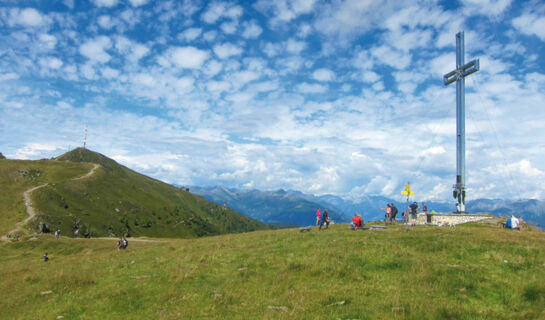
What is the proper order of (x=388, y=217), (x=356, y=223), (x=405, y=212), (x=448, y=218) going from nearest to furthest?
(x=356, y=223)
(x=405, y=212)
(x=388, y=217)
(x=448, y=218)

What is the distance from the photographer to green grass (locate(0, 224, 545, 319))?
475 inches

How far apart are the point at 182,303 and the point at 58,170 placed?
166m

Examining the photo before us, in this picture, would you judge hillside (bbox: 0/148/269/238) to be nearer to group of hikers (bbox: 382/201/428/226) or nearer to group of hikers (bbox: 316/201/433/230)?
group of hikers (bbox: 316/201/433/230)

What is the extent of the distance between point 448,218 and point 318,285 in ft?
128

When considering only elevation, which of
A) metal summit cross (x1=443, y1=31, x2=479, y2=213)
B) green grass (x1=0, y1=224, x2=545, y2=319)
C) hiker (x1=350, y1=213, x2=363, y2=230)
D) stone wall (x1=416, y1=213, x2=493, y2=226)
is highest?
metal summit cross (x1=443, y1=31, x2=479, y2=213)

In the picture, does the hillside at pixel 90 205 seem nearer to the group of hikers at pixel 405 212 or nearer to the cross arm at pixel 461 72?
the group of hikers at pixel 405 212

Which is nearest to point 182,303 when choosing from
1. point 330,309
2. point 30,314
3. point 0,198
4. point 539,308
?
point 330,309

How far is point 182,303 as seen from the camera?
46.1 feet

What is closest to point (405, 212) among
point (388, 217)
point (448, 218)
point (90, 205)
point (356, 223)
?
point (388, 217)

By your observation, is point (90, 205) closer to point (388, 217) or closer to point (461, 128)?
point (388, 217)

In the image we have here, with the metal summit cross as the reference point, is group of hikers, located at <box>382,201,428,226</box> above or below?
below

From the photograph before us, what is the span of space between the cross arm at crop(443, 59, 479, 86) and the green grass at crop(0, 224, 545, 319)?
132 ft

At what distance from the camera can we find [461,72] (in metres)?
55.1

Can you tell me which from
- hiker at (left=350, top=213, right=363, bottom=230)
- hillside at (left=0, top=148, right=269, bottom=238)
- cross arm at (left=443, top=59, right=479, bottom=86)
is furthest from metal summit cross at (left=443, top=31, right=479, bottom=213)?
hillside at (left=0, top=148, right=269, bottom=238)
